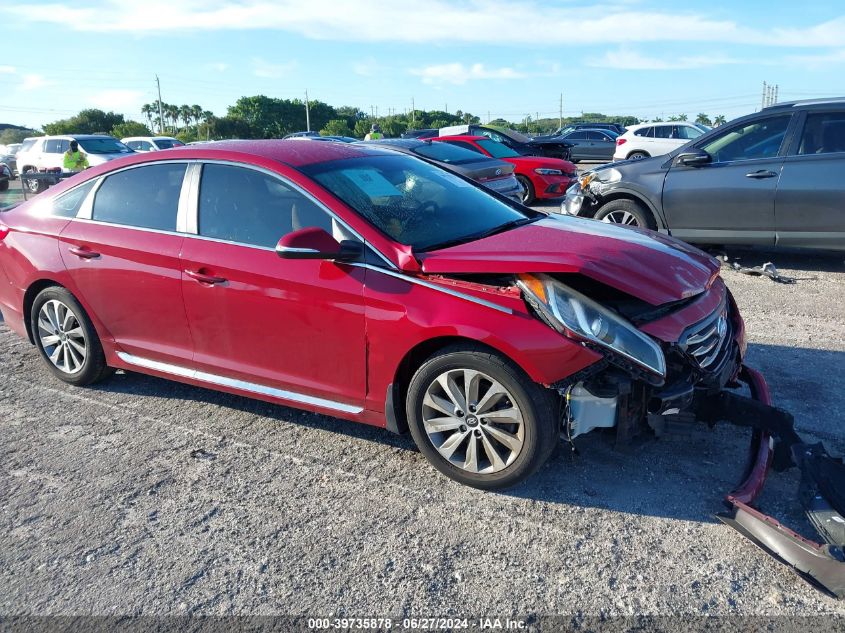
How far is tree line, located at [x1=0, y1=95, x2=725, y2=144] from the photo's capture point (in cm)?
6194

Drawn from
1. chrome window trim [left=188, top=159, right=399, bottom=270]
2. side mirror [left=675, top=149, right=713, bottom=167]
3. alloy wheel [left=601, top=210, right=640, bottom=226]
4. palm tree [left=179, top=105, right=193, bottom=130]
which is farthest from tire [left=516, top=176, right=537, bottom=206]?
palm tree [left=179, top=105, right=193, bottom=130]

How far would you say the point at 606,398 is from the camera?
310cm

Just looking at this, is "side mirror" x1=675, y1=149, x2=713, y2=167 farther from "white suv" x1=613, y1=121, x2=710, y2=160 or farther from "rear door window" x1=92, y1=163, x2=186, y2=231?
"white suv" x1=613, y1=121, x2=710, y2=160

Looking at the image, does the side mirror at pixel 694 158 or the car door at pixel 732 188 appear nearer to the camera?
the car door at pixel 732 188

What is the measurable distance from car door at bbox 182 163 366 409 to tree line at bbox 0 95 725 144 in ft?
196

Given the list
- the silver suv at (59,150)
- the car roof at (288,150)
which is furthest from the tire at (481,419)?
the silver suv at (59,150)

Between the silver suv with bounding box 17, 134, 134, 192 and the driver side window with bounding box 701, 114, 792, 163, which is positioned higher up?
the silver suv with bounding box 17, 134, 134, 192

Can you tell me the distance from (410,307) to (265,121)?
288ft

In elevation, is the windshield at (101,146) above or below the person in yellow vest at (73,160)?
above

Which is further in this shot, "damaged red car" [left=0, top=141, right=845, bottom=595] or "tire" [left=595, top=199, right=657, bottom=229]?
"tire" [left=595, top=199, right=657, bottom=229]

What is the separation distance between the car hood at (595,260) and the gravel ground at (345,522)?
0.96 meters

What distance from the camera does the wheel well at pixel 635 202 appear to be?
7953 mm

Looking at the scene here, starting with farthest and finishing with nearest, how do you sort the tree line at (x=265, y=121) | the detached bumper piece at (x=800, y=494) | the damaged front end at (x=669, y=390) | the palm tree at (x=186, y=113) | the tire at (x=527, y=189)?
the palm tree at (x=186, y=113), the tree line at (x=265, y=121), the tire at (x=527, y=189), the damaged front end at (x=669, y=390), the detached bumper piece at (x=800, y=494)

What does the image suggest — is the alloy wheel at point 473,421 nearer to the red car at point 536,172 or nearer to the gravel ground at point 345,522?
the gravel ground at point 345,522
